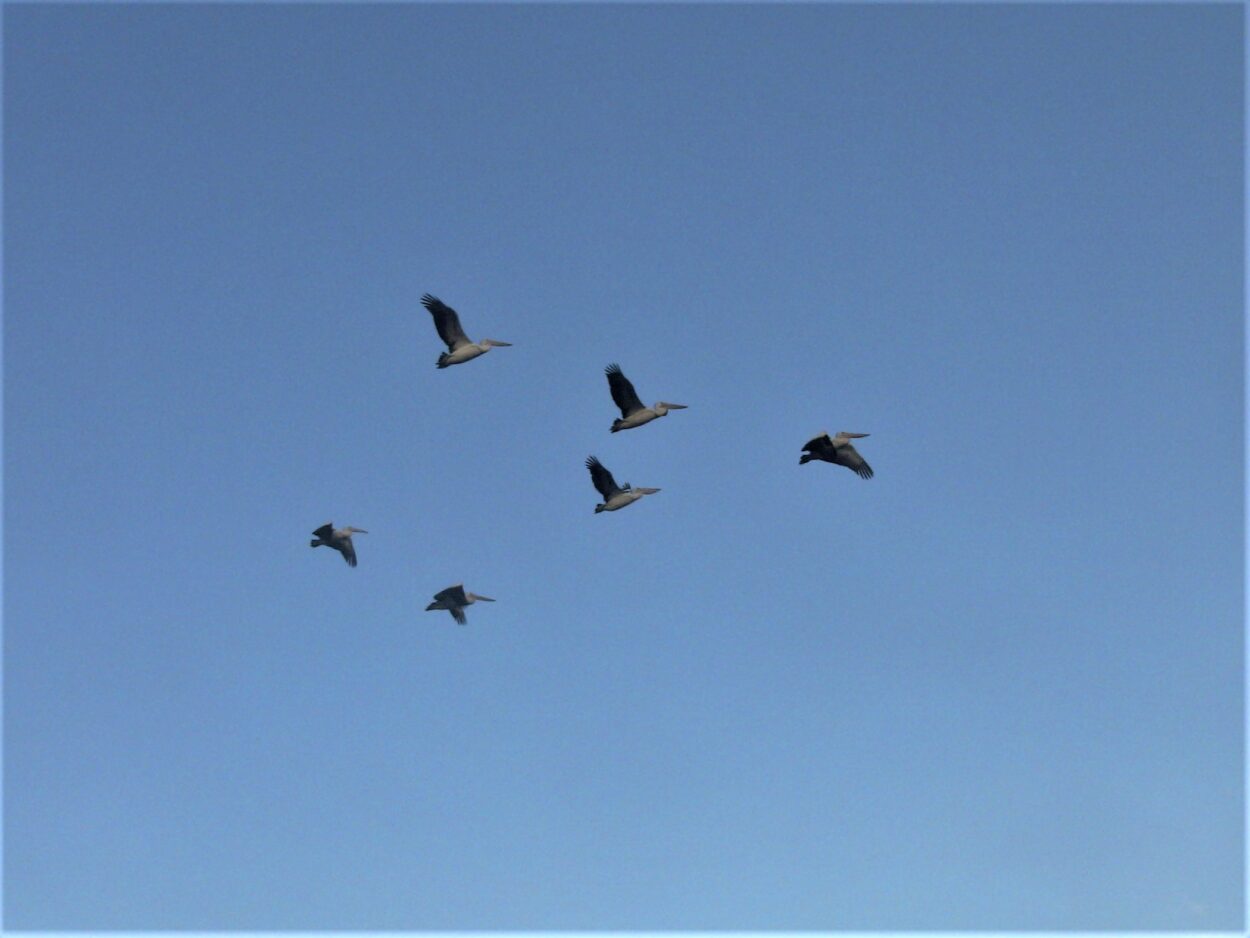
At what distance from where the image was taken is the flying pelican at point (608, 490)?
Answer: 210 feet

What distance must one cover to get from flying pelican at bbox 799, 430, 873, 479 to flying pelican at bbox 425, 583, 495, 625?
16639mm

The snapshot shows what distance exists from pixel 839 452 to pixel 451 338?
48.2 ft

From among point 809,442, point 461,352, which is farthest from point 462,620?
point 809,442

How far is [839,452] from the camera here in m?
58.7

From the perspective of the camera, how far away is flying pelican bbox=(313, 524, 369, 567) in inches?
2707

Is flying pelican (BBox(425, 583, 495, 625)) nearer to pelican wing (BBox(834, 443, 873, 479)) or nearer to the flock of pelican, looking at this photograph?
the flock of pelican

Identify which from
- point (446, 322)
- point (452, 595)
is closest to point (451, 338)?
point (446, 322)

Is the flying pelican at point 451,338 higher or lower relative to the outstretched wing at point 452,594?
higher

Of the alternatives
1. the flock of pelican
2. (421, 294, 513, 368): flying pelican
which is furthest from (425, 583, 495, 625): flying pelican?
(421, 294, 513, 368): flying pelican

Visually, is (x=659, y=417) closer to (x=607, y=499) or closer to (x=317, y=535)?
(x=607, y=499)

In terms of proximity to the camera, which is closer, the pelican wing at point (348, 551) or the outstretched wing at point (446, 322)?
the outstretched wing at point (446, 322)

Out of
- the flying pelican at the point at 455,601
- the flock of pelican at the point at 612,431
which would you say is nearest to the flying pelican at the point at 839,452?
the flock of pelican at the point at 612,431

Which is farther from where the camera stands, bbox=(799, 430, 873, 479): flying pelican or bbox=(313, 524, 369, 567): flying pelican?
bbox=(313, 524, 369, 567): flying pelican

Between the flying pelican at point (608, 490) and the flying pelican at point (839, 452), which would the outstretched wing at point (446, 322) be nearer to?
the flying pelican at point (608, 490)
